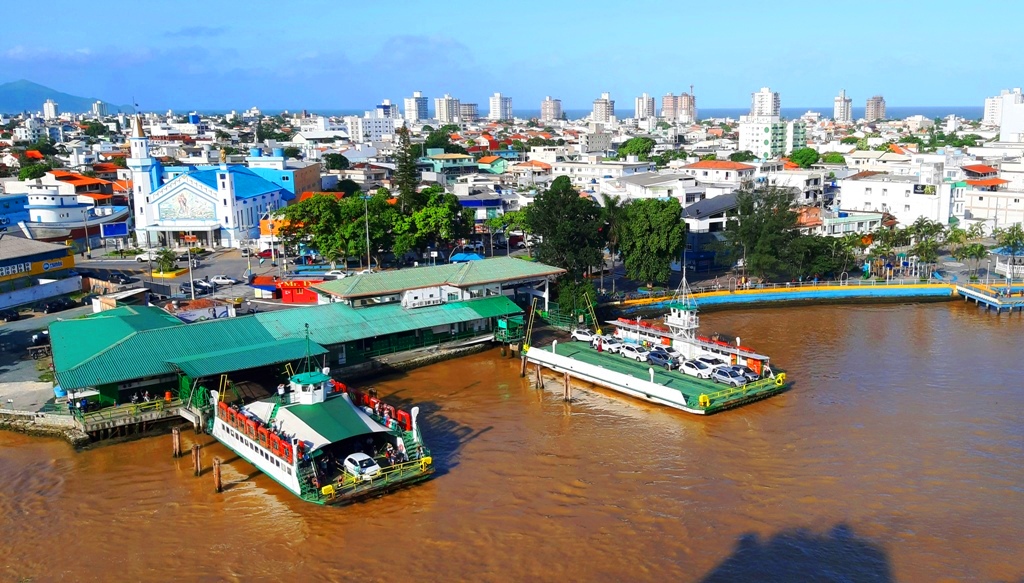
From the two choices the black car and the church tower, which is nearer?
the black car

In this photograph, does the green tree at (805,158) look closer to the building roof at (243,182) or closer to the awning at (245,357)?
the building roof at (243,182)

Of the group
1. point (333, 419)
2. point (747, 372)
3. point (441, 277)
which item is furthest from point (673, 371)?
point (333, 419)

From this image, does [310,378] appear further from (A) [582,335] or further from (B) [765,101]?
(B) [765,101]

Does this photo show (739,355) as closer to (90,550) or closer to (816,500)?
(816,500)

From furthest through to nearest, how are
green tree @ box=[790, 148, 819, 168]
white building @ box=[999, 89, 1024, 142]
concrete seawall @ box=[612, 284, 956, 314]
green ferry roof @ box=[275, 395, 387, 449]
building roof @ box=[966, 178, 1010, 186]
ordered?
white building @ box=[999, 89, 1024, 142] → green tree @ box=[790, 148, 819, 168] → building roof @ box=[966, 178, 1010, 186] → concrete seawall @ box=[612, 284, 956, 314] → green ferry roof @ box=[275, 395, 387, 449]

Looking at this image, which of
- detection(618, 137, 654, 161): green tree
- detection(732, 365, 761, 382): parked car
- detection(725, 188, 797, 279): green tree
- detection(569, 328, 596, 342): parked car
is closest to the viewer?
detection(732, 365, 761, 382): parked car

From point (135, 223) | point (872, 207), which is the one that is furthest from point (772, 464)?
point (135, 223)

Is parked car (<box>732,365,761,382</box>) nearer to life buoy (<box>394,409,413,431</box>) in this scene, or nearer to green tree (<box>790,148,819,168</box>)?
Answer: life buoy (<box>394,409,413,431</box>)

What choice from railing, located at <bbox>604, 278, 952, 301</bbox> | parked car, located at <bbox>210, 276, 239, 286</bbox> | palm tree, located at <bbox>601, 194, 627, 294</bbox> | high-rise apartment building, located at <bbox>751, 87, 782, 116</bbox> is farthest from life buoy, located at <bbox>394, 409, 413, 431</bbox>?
high-rise apartment building, located at <bbox>751, 87, 782, 116</bbox>
